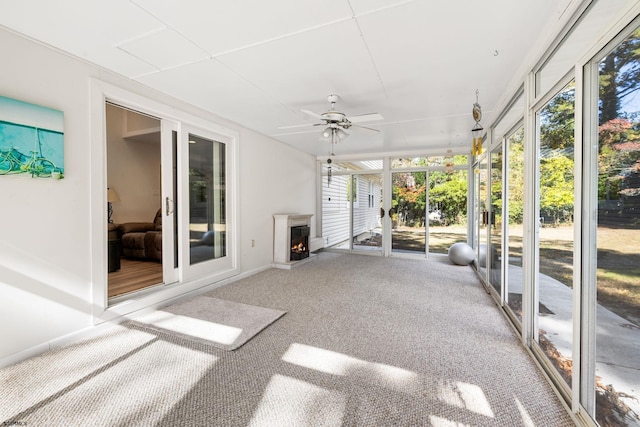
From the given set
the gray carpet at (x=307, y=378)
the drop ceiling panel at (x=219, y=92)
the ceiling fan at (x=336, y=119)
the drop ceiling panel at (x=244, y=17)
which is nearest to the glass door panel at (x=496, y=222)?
the gray carpet at (x=307, y=378)

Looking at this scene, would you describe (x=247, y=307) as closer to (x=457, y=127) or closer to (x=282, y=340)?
(x=282, y=340)

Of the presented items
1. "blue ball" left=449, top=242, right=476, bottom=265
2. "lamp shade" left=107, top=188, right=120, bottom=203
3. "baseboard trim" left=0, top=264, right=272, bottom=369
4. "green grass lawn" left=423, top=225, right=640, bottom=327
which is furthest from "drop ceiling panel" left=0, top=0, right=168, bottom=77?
"blue ball" left=449, top=242, right=476, bottom=265

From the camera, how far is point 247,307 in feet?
10.5

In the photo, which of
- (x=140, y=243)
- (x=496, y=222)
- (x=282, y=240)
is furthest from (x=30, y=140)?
(x=496, y=222)

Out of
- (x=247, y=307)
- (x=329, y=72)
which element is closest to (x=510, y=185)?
(x=329, y=72)

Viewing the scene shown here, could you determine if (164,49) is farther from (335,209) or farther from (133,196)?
(335,209)

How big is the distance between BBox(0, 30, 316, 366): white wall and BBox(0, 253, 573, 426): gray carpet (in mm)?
277

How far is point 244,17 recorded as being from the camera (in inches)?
75.0

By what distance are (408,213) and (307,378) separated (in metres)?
5.26

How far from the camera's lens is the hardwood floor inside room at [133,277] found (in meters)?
3.46

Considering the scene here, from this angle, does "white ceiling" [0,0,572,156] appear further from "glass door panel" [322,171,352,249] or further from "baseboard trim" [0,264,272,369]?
"glass door panel" [322,171,352,249]

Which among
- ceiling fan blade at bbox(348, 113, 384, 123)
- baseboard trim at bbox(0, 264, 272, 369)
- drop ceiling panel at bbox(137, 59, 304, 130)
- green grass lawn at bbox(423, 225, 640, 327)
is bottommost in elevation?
baseboard trim at bbox(0, 264, 272, 369)

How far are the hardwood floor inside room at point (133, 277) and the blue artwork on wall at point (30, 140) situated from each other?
1.64 meters

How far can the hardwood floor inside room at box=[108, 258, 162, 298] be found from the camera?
3.46 metres
